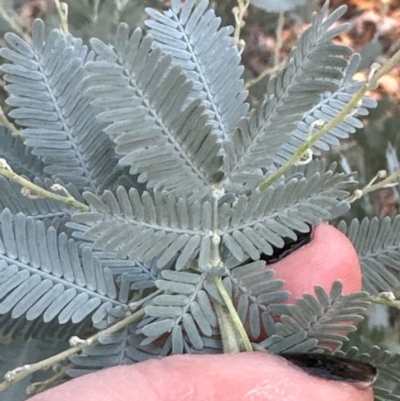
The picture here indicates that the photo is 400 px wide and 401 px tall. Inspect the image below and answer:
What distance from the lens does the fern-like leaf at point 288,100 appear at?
0.25m

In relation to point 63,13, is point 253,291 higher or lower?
lower

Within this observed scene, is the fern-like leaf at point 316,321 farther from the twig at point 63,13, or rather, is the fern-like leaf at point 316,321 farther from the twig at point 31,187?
the twig at point 63,13

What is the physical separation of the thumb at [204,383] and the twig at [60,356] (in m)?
0.04

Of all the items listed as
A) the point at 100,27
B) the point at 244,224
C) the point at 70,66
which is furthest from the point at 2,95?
the point at 244,224

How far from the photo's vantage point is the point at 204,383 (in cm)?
23

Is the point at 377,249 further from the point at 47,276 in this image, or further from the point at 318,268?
the point at 47,276

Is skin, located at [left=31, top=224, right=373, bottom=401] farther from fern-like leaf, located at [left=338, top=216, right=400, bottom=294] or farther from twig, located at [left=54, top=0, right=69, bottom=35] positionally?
twig, located at [left=54, top=0, right=69, bottom=35]

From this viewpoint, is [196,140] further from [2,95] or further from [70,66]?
[2,95]

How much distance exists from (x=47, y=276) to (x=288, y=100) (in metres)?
0.14

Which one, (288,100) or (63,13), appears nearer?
(288,100)

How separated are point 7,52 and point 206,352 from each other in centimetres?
18

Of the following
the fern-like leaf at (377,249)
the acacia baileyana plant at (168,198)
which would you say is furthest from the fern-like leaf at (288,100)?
the fern-like leaf at (377,249)

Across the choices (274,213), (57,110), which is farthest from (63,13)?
(274,213)

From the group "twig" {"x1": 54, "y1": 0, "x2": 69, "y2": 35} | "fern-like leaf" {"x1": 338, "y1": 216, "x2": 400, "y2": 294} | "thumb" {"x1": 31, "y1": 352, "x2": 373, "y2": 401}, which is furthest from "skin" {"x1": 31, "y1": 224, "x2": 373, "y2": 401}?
"twig" {"x1": 54, "y1": 0, "x2": 69, "y2": 35}
